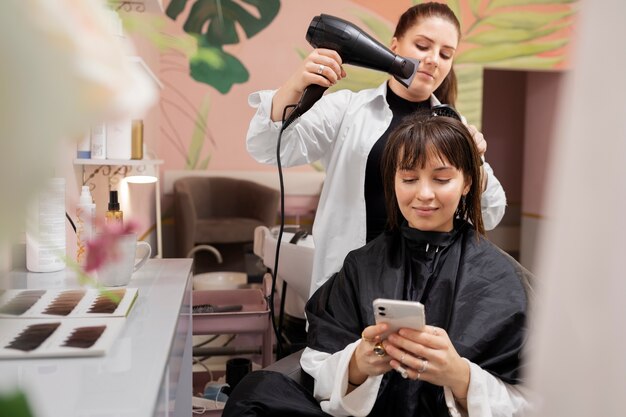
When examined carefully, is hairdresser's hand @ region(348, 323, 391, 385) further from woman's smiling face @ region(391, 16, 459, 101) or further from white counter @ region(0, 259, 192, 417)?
woman's smiling face @ region(391, 16, 459, 101)

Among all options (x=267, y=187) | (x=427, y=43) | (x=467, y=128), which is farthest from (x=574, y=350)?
(x=267, y=187)

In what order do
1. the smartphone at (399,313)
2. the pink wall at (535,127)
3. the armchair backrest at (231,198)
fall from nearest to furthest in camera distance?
1. the smartphone at (399,313)
2. the armchair backrest at (231,198)
3. the pink wall at (535,127)

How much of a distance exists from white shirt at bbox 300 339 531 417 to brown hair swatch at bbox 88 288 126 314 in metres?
0.58

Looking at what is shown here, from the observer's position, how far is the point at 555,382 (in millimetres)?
261

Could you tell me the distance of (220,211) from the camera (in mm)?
4762

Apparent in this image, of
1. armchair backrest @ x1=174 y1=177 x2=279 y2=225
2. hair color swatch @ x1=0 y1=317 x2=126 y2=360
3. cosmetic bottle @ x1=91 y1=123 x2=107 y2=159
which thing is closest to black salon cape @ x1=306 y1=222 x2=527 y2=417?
hair color swatch @ x1=0 y1=317 x2=126 y2=360

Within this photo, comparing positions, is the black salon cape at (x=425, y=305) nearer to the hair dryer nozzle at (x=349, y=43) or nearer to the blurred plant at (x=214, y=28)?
the hair dryer nozzle at (x=349, y=43)

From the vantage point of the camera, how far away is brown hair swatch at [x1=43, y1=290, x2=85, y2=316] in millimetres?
946

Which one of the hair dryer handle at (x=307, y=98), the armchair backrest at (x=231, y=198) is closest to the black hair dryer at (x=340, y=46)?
the hair dryer handle at (x=307, y=98)

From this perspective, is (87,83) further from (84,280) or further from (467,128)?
(467,128)

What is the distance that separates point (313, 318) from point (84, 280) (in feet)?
4.37

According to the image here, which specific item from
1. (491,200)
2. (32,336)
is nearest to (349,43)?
(491,200)

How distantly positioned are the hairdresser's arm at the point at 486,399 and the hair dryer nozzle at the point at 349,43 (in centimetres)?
80

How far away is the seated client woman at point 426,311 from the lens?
123cm
